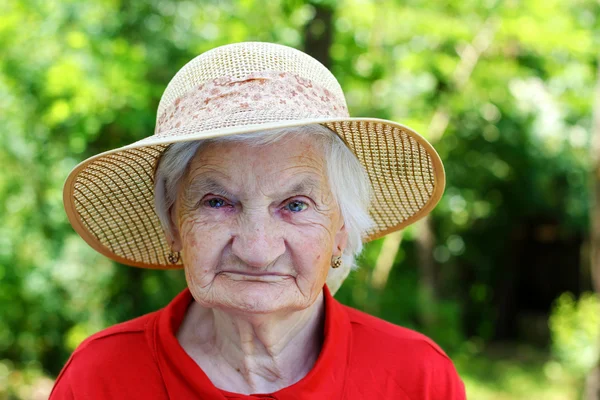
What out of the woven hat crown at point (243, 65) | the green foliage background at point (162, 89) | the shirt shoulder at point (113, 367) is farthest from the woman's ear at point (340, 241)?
the green foliage background at point (162, 89)

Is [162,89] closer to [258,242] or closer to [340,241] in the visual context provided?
[340,241]

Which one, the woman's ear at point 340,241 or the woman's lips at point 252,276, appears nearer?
the woman's lips at point 252,276

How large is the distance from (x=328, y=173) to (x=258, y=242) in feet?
0.84

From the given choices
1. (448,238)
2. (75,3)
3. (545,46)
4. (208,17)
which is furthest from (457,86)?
(448,238)

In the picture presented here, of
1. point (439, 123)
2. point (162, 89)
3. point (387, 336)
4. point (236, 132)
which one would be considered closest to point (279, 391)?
point (387, 336)

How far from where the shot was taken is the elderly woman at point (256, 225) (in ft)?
4.66

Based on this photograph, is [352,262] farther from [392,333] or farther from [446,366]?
[446,366]

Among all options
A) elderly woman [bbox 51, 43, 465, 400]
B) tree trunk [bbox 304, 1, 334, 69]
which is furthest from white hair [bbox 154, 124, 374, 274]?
tree trunk [bbox 304, 1, 334, 69]

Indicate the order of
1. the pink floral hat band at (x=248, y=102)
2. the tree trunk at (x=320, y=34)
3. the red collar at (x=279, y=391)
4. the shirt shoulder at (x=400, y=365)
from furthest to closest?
the tree trunk at (x=320, y=34) → the shirt shoulder at (x=400, y=365) → the red collar at (x=279, y=391) → the pink floral hat band at (x=248, y=102)

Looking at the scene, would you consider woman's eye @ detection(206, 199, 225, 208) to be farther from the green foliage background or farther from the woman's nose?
the green foliage background

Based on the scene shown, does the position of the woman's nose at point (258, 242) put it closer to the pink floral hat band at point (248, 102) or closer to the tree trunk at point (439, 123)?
the pink floral hat band at point (248, 102)

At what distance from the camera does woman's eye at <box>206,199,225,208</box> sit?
1.46 meters

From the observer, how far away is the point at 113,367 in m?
1.58

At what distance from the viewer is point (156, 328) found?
166 cm
